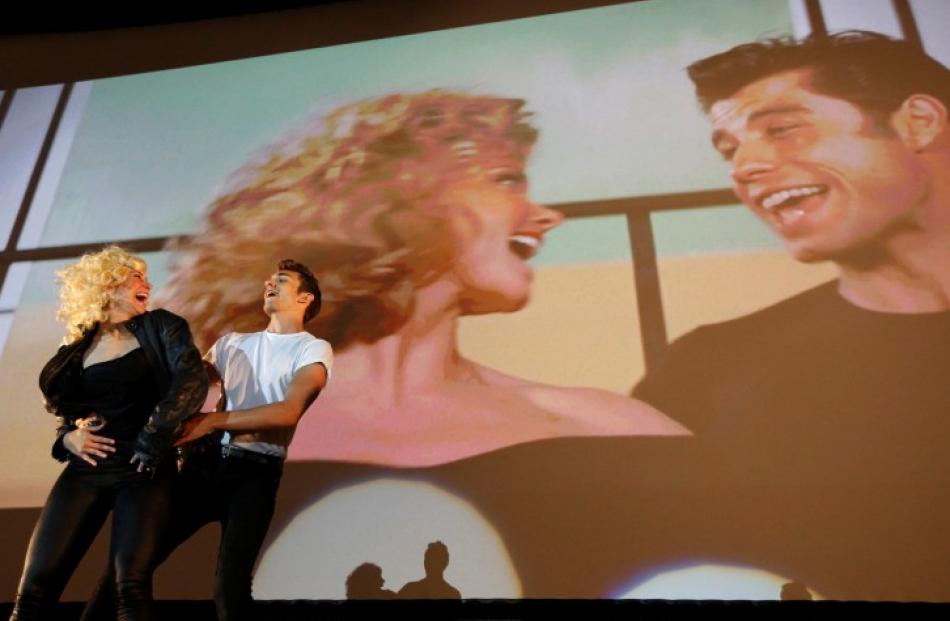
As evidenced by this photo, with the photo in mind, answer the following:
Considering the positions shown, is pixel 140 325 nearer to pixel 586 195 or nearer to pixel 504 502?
pixel 504 502

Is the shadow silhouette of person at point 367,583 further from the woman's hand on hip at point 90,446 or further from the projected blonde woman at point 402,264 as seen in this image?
the woman's hand on hip at point 90,446

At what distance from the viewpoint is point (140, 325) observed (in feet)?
4.88

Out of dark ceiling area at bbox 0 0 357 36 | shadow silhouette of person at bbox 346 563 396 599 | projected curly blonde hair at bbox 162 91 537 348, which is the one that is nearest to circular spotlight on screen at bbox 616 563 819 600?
shadow silhouette of person at bbox 346 563 396 599

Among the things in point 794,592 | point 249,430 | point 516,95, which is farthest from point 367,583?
point 516,95

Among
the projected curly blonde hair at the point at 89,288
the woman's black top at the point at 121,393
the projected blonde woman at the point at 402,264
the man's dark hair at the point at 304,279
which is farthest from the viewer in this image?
the projected blonde woman at the point at 402,264

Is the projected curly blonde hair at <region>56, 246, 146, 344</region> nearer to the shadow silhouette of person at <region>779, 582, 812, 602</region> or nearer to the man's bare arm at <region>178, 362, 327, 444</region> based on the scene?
the man's bare arm at <region>178, 362, 327, 444</region>

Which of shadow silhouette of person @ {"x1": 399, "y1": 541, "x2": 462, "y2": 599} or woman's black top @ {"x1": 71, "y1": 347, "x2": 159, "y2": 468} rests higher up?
woman's black top @ {"x1": 71, "y1": 347, "x2": 159, "y2": 468}

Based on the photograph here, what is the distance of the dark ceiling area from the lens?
3236 millimetres

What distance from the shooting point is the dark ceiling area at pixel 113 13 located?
10.6 feet

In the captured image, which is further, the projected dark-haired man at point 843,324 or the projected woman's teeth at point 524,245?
the projected woman's teeth at point 524,245

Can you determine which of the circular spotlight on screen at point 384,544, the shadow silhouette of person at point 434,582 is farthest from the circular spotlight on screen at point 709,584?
the shadow silhouette of person at point 434,582

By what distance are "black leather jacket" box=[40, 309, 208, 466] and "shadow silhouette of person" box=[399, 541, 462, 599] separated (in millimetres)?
842

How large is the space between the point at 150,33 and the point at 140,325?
2.39 m

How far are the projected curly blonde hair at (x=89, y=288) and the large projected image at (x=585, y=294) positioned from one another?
0.84 metres
